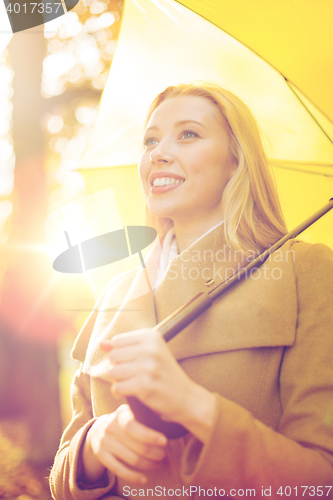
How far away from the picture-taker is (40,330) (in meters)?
3.51

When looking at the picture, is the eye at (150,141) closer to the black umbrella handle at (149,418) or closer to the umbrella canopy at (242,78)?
the umbrella canopy at (242,78)

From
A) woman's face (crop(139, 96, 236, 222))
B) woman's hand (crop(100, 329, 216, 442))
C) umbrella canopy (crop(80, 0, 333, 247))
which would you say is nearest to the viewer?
woman's hand (crop(100, 329, 216, 442))

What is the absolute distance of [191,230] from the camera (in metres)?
2.00

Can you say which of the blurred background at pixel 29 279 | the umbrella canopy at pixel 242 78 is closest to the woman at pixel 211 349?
the umbrella canopy at pixel 242 78

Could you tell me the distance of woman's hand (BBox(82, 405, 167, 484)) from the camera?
112 cm

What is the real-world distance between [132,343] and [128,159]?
1.76 m

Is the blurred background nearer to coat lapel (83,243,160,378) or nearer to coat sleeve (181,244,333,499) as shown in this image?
coat lapel (83,243,160,378)

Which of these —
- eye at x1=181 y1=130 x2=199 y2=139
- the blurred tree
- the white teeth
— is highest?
eye at x1=181 y1=130 x2=199 y2=139

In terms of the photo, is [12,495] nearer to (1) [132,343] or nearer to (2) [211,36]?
(1) [132,343]

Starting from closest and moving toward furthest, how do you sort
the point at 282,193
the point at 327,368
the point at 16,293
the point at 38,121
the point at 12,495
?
the point at 327,368
the point at 282,193
the point at 16,293
the point at 38,121
the point at 12,495

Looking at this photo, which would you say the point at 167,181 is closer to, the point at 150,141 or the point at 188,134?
the point at 188,134

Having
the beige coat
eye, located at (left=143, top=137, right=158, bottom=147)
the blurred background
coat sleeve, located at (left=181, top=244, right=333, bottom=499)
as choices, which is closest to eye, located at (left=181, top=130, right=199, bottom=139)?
eye, located at (left=143, top=137, right=158, bottom=147)

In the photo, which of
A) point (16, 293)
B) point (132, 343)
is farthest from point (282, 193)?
point (16, 293)

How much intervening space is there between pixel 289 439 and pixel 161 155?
55.0 inches
